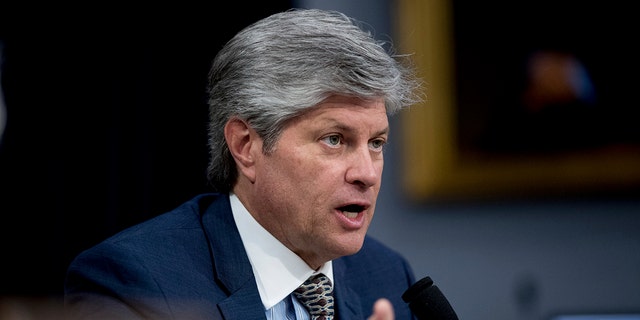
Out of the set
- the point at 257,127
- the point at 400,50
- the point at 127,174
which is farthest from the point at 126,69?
the point at 257,127

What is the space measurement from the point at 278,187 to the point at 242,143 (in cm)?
16

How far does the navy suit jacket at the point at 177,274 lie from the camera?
2.00 meters

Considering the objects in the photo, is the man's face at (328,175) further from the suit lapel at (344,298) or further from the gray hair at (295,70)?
the suit lapel at (344,298)

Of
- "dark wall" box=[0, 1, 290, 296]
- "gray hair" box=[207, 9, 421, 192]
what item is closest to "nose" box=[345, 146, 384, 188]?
"gray hair" box=[207, 9, 421, 192]

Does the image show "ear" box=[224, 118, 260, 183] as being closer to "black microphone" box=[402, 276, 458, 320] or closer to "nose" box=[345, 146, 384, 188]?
"nose" box=[345, 146, 384, 188]

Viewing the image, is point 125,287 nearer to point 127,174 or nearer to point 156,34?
point 127,174

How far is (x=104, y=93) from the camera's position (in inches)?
145

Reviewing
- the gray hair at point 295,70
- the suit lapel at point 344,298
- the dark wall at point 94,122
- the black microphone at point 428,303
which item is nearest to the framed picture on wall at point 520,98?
the dark wall at point 94,122

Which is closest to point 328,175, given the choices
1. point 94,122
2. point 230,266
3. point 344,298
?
point 230,266

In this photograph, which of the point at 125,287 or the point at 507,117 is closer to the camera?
the point at 125,287

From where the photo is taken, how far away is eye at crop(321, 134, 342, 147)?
2174 mm

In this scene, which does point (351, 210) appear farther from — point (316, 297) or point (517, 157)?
point (517, 157)

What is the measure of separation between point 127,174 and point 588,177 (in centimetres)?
202

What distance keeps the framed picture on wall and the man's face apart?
2.03 meters
